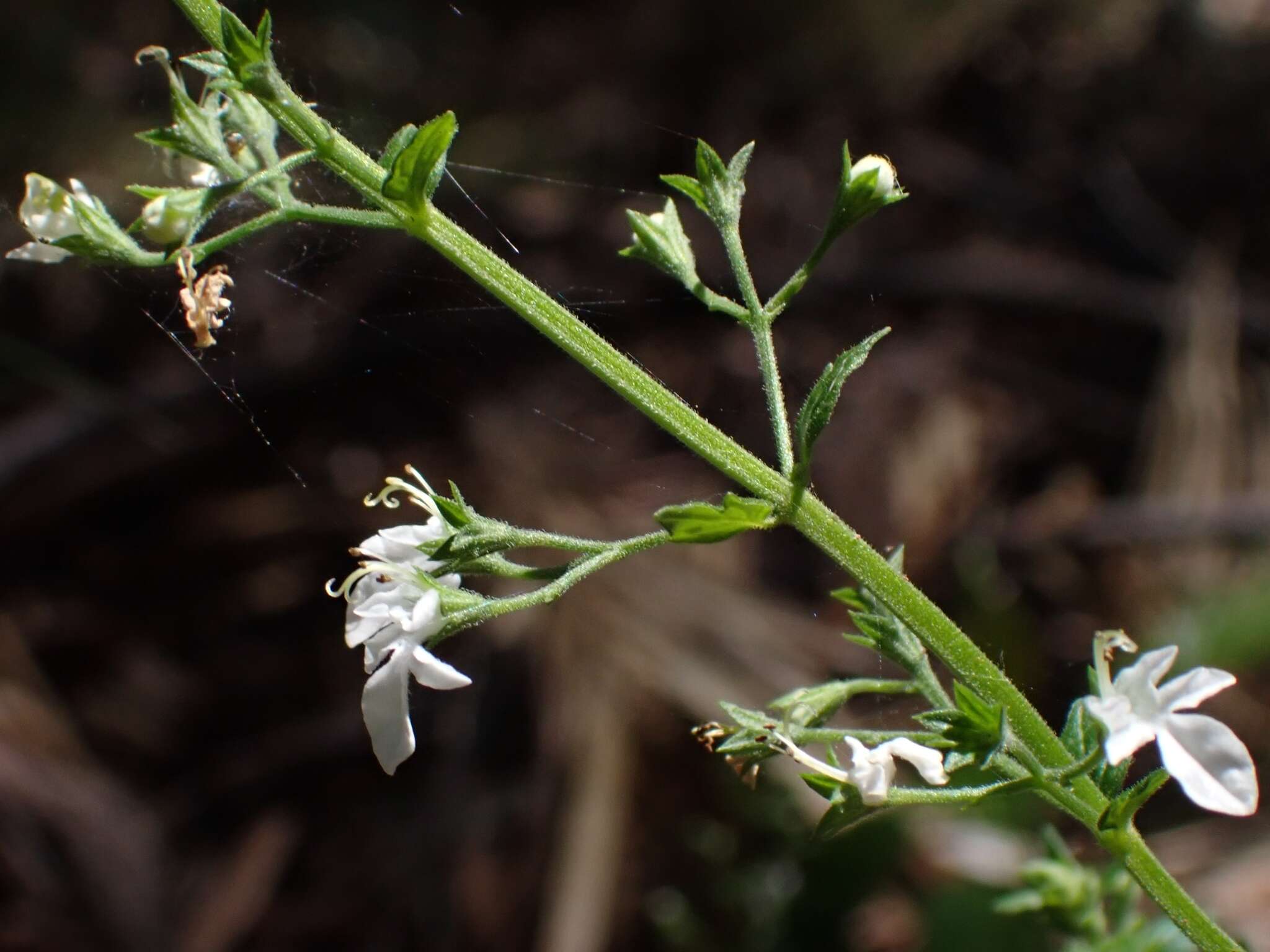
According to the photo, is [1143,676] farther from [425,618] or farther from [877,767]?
[425,618]

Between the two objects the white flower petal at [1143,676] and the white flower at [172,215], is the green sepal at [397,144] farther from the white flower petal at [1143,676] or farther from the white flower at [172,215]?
the white flower petal at [1143,676]

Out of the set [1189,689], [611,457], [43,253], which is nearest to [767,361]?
[1189,689]

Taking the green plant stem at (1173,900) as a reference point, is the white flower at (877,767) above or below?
above

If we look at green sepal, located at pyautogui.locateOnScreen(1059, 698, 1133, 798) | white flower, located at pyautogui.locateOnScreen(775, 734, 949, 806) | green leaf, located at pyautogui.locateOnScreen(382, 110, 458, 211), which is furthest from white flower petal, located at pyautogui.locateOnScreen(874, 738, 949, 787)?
green leaf, located at pyautogui.locateOnScreen(382, 110, 458, 211)

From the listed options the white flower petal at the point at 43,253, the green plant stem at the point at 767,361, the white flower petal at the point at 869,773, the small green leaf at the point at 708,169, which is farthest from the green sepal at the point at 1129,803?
the white flower petal at the point at 43,253

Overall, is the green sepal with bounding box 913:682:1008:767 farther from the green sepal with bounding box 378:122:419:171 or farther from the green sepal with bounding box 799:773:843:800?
the green sepal with bounding box 378:122:419:171
